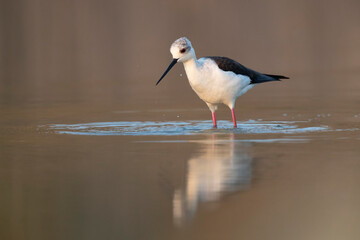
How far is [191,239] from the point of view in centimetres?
516

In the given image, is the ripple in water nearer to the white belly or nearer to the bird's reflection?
the white belly

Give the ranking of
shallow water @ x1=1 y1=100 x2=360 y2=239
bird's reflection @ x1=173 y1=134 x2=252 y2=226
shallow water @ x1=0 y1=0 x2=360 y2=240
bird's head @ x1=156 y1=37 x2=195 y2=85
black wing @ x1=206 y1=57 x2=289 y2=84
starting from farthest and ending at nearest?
black wing @ x1=206 y1=57 x2=289 y2=84 < bird's head @ x1=156 y1=37 x2=195 y2=85 < bird's reflection @ x1=173 y1=134 x2=252 y2=226 < shallow water @ x1=0 y1=0 x2=360 y2=240 < shallow water @ x1=1 y1=100 x2=360 y2=239

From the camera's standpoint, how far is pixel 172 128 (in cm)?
1033

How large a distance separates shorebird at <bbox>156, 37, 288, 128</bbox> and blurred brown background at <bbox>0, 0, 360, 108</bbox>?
5.67 m

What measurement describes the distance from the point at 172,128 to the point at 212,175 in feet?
10.9

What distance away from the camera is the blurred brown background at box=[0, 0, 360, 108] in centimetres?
1895

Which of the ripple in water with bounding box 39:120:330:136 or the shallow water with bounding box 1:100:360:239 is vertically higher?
the ripple in water with bounding box 39:120:330:136

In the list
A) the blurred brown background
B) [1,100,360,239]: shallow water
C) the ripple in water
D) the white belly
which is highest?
the blurred brown background

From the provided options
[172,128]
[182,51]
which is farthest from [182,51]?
[172,128]

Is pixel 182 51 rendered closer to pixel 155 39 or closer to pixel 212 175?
pixel 212 175

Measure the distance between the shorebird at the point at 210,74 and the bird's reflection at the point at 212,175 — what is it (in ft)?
5.94

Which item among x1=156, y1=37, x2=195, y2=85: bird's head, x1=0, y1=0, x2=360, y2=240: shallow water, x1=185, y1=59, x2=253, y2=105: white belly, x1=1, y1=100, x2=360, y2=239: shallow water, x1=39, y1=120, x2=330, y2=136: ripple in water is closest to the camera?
x1=1, y1=100, x2=360, y2=239: shallow water

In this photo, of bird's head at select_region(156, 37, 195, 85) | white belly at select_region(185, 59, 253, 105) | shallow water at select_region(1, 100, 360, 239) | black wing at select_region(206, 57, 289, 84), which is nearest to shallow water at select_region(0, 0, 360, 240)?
shallow water at select_region(1, 100, 360, 239)

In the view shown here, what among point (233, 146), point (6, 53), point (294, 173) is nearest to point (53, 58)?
point (6, 53)
